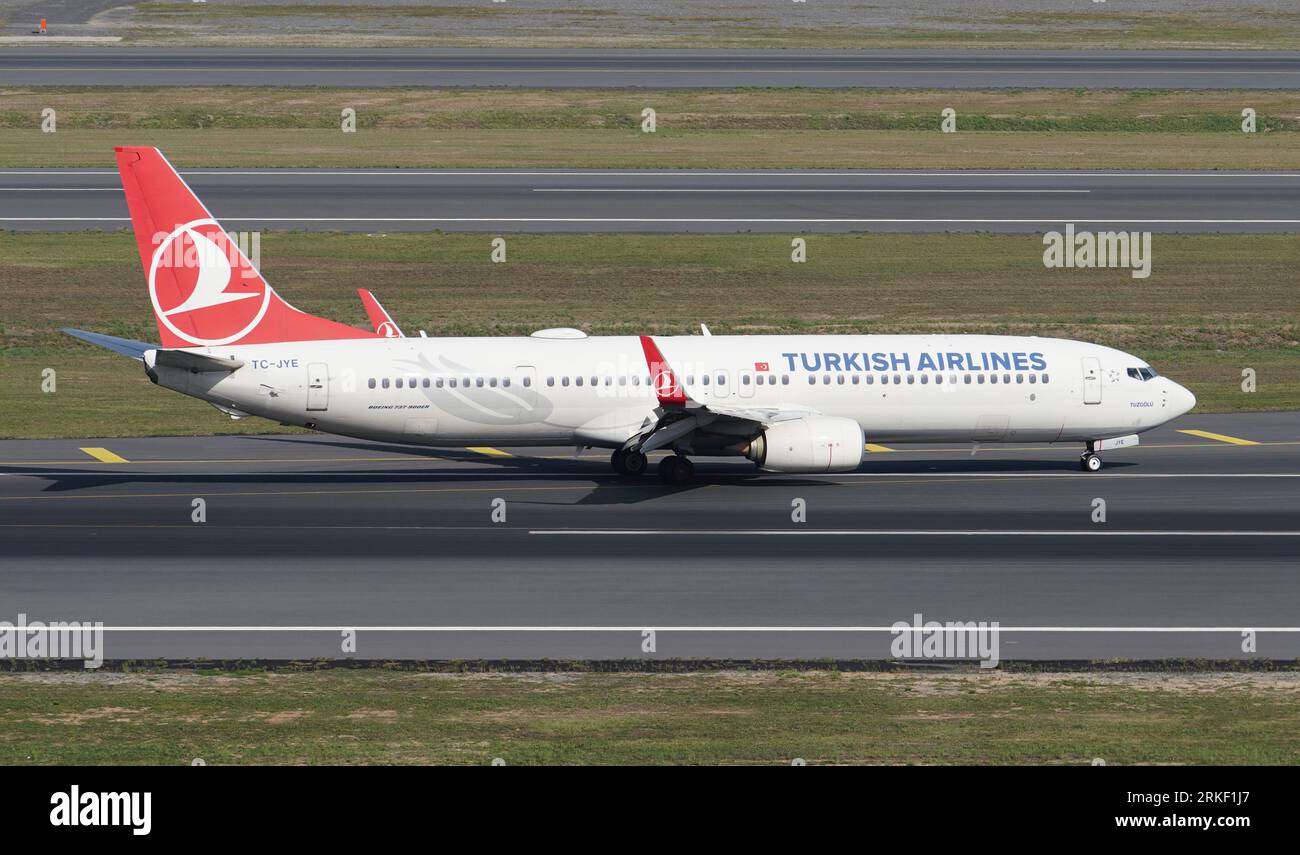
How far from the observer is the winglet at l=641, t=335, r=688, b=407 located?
156 feet

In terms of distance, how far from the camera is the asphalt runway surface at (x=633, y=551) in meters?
35.7

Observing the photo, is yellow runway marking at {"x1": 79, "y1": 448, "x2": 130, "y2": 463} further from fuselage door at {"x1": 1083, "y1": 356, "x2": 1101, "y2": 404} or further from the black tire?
fuselage door at {"x1": 1083, "y1": 356, "x2": 1101, "y2": 404}

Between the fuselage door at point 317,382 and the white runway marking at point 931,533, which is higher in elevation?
the fuselage door at point 317,382

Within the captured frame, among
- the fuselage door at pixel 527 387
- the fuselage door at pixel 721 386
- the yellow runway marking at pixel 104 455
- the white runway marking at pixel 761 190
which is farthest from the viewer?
the white runway marking at pixel 761 190

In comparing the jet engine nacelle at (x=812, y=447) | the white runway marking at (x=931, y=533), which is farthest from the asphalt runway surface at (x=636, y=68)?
the white runway marking at (x=931, y=533)

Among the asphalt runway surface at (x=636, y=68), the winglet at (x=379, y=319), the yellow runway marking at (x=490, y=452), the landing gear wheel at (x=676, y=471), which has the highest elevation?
the asphalt runway surface at (x=636, y=68)

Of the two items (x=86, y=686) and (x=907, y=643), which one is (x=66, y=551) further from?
(x=907, y=643)

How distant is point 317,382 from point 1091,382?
2271 centimetres

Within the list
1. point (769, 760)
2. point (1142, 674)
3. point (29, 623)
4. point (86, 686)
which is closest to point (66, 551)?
point (29, 623)

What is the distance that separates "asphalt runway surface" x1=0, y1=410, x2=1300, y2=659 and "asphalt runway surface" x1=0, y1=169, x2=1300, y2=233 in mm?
35638

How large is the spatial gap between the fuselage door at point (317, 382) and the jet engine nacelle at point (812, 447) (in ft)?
40.9

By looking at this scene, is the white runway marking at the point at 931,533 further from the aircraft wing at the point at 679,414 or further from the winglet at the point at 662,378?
the aircraft wing at the point at 679,414

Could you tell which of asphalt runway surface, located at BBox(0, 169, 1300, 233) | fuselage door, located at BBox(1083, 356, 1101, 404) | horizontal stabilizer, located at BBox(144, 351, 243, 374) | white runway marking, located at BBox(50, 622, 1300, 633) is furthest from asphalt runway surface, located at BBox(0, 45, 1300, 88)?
white runway marking, located at BBox(50, 622, 1300, 633)

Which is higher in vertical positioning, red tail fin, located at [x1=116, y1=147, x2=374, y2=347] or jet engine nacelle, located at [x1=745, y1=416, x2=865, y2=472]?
red tail fin, located at [x1=116, y1=147, x2=374, y2=347]
